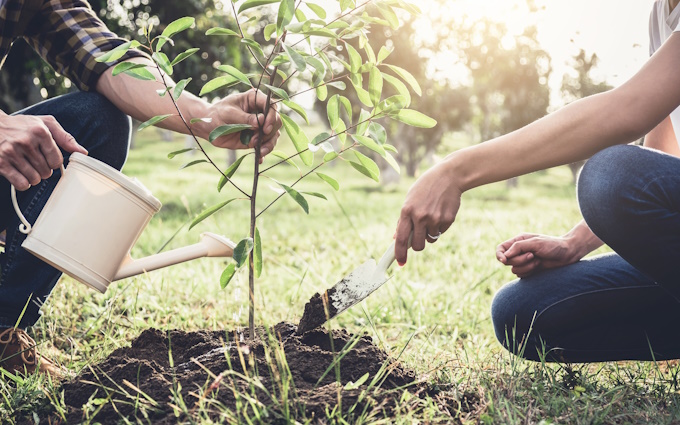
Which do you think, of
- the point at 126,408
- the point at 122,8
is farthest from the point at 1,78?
the point at 126,408

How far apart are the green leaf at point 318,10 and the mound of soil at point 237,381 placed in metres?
0.85

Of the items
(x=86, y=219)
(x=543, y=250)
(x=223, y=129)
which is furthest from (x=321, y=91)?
(x=543, y=250)

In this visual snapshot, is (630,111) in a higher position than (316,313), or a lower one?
higher

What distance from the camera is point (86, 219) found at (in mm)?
1568

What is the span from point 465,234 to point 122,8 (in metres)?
4.49

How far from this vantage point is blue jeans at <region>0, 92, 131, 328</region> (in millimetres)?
1881

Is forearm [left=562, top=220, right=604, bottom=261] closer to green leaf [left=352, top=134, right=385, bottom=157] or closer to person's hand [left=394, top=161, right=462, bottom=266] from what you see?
person's hand [left=394, top=161, right=462, bottom=266]

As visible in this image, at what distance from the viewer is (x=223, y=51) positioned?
829 centimetres

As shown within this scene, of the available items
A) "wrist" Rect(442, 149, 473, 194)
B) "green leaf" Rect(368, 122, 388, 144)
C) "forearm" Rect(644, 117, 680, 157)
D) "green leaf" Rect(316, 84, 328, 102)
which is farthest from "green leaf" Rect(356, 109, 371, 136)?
"forearm" Rect(644, 117, 680, 157)

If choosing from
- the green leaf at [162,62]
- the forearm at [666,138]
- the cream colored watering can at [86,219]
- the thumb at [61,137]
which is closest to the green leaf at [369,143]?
the green leaf at [162,62]

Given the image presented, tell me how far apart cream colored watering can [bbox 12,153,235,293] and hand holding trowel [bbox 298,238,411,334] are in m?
0.59

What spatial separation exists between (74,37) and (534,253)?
5.71 feet

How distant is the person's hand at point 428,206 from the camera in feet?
5.02

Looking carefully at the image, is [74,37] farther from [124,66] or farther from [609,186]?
[609,186]
